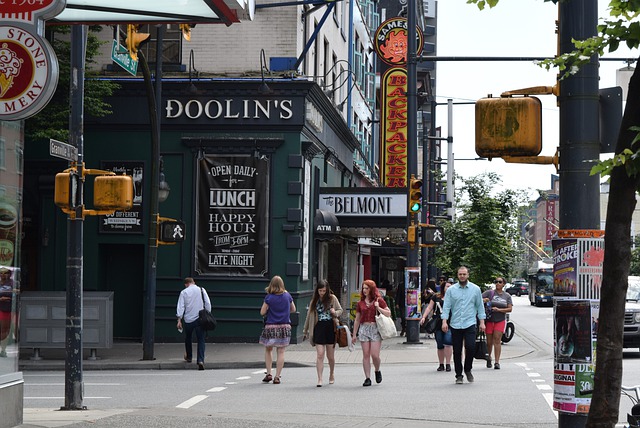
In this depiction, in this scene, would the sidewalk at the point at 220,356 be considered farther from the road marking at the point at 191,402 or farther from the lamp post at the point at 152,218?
the road marking at the point at 191,402

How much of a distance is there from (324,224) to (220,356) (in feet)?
22.7

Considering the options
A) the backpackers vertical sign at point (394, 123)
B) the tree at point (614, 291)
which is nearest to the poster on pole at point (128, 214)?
the backpackers vertical sign at point (394, 123)

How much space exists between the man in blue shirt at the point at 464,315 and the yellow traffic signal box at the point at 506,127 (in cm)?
946

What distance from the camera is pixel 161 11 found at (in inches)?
424

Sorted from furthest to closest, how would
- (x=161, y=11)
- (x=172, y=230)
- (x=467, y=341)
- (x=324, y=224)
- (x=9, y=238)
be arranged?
(x=324, y=224) → (x=172, y=230) → (x=467, y=341) → (x=161, y=11) → (x=9, y=238)

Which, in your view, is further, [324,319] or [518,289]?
[518,289]

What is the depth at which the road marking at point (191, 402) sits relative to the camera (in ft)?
46.2

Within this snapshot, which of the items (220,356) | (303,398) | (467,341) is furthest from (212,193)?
(303,398)

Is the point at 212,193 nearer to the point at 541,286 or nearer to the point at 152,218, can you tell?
the point at 152,218

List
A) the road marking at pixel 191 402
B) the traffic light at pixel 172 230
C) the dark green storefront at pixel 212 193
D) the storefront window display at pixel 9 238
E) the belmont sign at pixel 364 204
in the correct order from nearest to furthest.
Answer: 1. the storefront window display at pixel 9 238
2. the road marking at pixel 191 402
3. the traffic light at pixel 172 230
4. the dark green storefront at pixel 212 193
5. the belmont sign at pixel 364 204

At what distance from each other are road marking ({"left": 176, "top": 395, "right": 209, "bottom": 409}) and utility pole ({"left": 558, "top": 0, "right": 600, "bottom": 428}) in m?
7.08

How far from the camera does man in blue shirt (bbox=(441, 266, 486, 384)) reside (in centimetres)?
1695

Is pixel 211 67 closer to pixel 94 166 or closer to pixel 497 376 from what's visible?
pixel 94 166

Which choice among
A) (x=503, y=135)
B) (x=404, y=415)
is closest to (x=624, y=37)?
(x=503, y=135)
